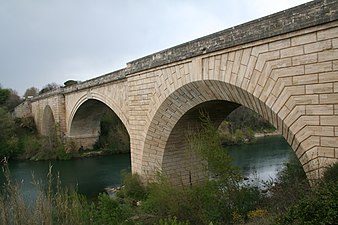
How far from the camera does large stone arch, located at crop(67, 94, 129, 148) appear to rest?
20.3 metres

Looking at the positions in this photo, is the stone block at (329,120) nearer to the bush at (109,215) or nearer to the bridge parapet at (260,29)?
the bridge parapet at (260,29)

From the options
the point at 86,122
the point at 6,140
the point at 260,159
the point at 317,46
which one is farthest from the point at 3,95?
the point at 317,46

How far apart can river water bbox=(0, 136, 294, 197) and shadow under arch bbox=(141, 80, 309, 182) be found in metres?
3.53

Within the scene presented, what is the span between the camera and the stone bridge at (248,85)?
4.94m

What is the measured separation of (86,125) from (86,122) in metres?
0.29

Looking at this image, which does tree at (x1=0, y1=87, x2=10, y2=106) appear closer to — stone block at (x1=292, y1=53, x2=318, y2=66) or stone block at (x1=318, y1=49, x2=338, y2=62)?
stone block at (x1=292, y1=53, x2=318, y2=66)

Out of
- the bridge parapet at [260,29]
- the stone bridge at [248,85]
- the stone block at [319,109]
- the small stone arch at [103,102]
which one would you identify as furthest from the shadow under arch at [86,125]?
the stone block at [319,109]

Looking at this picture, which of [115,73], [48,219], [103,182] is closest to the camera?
[48,219]

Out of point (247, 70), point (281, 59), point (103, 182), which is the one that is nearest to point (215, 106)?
point (247, 70)

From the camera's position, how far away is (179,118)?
895 cm

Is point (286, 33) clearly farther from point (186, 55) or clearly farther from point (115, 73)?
point (115, 73)

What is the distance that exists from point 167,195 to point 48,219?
375 centimetres

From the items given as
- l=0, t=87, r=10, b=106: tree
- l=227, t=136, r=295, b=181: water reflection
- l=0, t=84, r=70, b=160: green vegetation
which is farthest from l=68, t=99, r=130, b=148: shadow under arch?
l=0, t=87, r=10, b=106: tree

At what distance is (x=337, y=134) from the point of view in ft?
15.8
